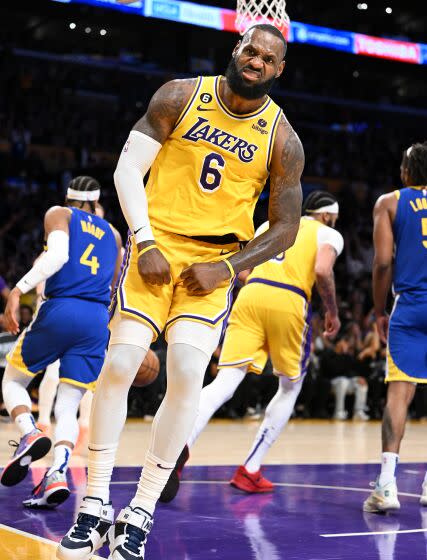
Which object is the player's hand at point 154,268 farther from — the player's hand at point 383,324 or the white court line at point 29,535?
the player's hand at point 383,324

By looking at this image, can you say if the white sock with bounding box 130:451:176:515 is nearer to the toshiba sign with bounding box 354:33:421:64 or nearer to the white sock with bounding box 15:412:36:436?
the white sock with bounding box 15:412:36:436

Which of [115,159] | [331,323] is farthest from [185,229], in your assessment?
A: [115,159]

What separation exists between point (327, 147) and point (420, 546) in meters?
22.0

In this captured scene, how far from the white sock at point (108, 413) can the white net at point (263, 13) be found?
178cm

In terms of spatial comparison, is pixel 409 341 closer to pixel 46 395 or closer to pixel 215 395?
pixel 215 395

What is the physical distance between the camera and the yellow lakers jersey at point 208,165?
3.66 metres

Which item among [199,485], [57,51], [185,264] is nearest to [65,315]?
[199,485]

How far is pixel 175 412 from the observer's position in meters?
3.52

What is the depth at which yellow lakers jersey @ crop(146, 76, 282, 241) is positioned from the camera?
3664 mm

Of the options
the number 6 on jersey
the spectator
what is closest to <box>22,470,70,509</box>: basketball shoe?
the number 6 on jersey

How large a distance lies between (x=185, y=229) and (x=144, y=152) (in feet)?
1.13

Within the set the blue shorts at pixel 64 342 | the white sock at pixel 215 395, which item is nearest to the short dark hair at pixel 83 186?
the blue shorts at pixel 64 342

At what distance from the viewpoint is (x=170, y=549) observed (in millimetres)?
3900

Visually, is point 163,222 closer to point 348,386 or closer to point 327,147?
point 348,386
